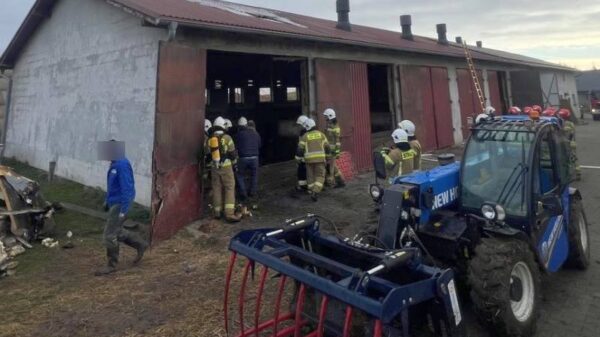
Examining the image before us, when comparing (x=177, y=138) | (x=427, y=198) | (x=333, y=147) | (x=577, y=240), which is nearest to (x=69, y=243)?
(x=177, y=138)

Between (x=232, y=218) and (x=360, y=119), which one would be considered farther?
(x=360, y=119)

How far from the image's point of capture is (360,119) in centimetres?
1252

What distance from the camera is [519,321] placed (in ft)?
12.8

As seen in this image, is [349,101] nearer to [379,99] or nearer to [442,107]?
[379,99]

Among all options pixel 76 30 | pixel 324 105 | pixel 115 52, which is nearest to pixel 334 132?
pixel 324 105

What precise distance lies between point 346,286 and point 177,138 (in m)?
5.86

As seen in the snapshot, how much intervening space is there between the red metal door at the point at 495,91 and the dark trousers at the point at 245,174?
1492 centimetres

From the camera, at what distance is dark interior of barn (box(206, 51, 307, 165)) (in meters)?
14.8

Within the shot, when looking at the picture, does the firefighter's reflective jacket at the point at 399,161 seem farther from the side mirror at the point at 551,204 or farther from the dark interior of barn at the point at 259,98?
the dark interior of barn at the point at 259,98

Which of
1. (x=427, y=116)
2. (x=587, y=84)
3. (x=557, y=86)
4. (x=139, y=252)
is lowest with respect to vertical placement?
(x=139, y=252)

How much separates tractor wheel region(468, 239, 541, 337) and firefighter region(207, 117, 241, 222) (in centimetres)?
520

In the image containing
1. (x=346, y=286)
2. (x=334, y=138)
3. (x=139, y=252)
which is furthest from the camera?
(x=334, y=138)

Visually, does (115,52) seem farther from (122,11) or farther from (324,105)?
(324,105)

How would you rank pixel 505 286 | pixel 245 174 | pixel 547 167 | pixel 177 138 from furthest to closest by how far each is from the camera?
pixel 245 174 → pixel 177 138 → pixel 547 167 → pixel 505 286
